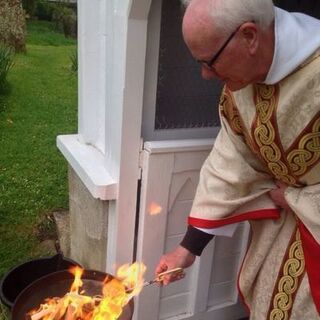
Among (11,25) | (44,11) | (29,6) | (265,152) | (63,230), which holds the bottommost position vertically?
(44,11)

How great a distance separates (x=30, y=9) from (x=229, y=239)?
23.4 m

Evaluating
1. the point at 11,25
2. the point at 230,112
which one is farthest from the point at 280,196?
the point at 11,25

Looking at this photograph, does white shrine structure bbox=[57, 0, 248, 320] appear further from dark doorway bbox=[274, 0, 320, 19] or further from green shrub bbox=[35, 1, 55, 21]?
green shrub bbox=[35, 1, 55, 21]

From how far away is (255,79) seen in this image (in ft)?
5.19

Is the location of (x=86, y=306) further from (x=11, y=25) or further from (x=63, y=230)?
(x=11, y=25)

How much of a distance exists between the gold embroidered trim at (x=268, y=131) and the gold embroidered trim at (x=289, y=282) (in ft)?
0.95

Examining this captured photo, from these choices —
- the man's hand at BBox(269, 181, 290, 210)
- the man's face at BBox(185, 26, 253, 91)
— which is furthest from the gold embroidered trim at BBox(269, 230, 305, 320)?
the man's face at BBox(185, 26, 253, 91)

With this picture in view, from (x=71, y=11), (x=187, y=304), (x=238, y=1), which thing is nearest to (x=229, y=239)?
(x=187, y=304)

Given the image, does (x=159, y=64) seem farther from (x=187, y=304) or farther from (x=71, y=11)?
(x=71, y=11)

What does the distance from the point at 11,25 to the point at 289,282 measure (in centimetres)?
1279

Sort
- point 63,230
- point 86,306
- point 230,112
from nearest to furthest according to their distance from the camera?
point 230,112
point 86,306
point 63,230

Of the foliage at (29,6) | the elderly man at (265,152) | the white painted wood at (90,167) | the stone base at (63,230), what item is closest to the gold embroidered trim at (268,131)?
the elderly man at (265,152)

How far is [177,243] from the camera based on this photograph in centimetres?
265

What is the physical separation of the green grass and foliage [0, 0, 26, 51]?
103 cm
